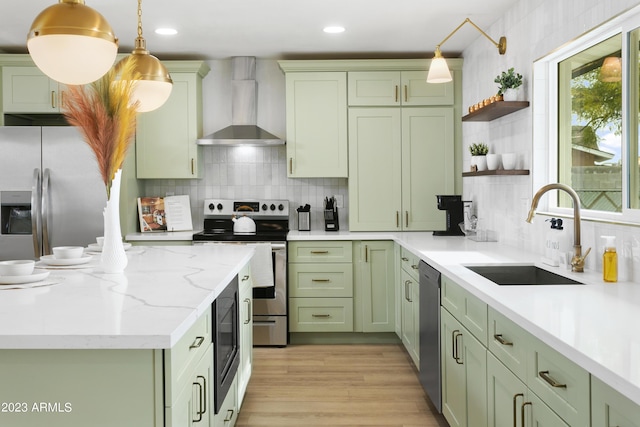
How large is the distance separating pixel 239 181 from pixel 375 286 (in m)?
1.61

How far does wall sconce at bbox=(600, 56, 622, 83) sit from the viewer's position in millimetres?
2723

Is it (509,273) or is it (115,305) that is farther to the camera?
(509,273)

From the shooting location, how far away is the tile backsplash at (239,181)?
17.9 ft

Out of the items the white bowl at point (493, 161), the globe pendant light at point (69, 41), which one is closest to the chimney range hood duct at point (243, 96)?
the white bowl at point (493, 161)

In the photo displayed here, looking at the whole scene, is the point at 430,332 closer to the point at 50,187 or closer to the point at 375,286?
the point at 375,286

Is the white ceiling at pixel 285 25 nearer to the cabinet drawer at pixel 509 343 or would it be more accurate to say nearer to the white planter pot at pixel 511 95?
the white planter pot at pixel 511 95

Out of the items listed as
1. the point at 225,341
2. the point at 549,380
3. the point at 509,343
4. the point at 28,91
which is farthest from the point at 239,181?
the point at 549,380

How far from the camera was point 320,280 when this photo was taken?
484 cm

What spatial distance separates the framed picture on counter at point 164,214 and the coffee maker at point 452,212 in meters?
2.24

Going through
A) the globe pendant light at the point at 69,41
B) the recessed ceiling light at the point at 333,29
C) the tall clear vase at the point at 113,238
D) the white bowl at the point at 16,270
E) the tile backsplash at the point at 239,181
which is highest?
the recessed ceiling light at the point at 333,29

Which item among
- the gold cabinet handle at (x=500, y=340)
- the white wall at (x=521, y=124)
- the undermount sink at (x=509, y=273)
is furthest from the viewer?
the undermount sink at (x=509, y=273)

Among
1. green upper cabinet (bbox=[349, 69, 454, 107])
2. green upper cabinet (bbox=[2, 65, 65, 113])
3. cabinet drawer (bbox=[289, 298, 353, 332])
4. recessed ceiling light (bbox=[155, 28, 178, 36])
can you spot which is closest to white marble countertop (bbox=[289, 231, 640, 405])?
cabinet drawer (bbox=[289, 298, 353, 332])

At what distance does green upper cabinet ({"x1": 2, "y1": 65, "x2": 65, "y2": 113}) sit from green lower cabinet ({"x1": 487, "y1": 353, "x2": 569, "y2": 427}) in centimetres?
418

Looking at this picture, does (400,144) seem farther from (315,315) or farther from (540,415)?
(540,415)
